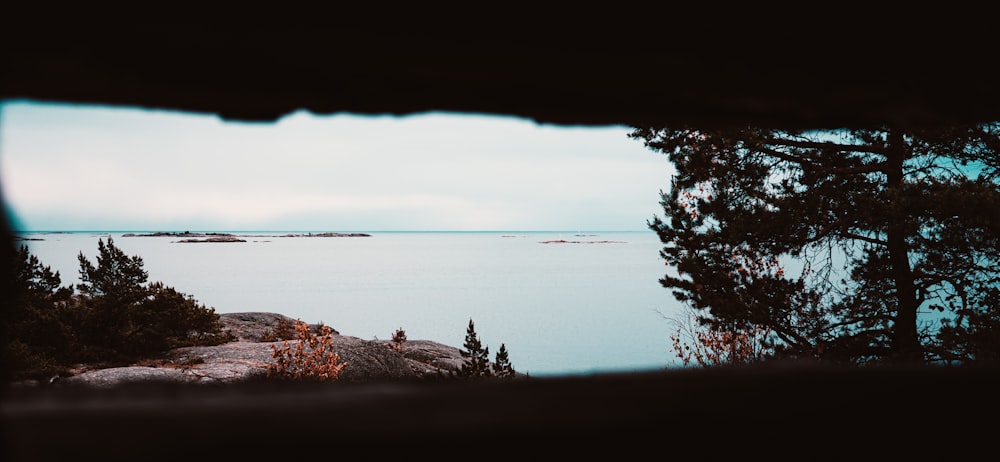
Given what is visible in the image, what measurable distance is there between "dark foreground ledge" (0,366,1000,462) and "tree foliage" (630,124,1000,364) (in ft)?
22.5

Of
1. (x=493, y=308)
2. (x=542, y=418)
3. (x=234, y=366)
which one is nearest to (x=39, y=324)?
(x=234, y=366)

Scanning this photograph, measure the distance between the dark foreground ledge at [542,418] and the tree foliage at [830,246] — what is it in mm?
6847

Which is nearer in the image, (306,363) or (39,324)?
(306,363)

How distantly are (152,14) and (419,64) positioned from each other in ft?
1.27

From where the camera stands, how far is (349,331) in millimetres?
24781

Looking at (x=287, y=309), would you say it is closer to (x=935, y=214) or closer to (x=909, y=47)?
(x=935, y=214)

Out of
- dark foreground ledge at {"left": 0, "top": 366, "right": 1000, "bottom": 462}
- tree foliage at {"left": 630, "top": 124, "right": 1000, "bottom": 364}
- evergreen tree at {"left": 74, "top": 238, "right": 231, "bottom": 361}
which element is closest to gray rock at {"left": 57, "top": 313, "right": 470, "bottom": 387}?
evergreen tree at {"left": 74, "top": 238, "right": 231, "bottom": 361}

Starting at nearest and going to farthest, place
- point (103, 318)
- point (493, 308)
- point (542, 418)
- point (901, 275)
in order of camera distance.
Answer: point (542, 418), point (901, 275), point (103, 318), point (493, 308)

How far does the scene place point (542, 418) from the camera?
79 cm

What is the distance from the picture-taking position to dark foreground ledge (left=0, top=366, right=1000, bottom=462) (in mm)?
682

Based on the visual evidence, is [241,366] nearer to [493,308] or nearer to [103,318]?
[103,318]

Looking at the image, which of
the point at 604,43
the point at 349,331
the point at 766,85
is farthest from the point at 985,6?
the point at 349,331

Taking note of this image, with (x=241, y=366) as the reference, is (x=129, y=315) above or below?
above

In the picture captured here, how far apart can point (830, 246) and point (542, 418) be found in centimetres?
882
